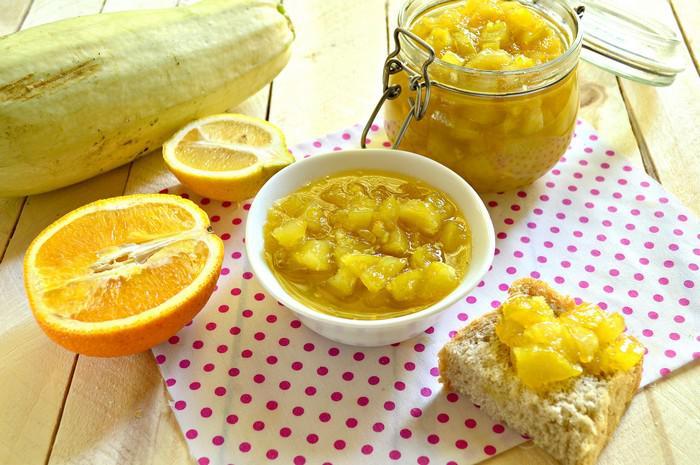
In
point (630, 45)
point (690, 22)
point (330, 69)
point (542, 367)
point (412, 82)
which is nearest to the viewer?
point (542, 367)

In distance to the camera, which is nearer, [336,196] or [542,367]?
[542,367]

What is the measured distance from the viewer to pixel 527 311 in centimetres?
132

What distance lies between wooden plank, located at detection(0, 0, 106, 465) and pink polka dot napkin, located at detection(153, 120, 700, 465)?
9.1 inches

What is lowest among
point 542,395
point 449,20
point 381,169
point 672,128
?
point 672,128

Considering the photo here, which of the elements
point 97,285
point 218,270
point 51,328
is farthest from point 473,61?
point 51,328

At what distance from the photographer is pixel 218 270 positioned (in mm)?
1465

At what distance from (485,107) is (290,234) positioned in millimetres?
543

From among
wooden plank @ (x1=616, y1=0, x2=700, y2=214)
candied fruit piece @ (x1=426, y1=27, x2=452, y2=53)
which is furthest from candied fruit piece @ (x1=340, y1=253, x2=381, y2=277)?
wooden plank @ (x1=616, y1=0, x2=700, y2=214)

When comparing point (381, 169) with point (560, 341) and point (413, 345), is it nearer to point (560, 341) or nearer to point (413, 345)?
point (413, 345)

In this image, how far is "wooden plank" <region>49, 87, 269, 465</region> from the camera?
1.34 m

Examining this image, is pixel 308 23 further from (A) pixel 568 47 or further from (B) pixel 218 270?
(B) pixel 218 270

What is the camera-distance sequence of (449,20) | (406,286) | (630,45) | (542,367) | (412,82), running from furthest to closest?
(630,45) < (449,20) < (412,82) < (406,286) < (542,367)

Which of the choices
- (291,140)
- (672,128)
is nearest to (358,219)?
(291,140)

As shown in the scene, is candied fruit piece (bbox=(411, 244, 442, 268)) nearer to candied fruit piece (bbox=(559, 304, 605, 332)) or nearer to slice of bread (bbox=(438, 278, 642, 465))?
slice of bread (bbox=(438, 278, 642, 465))
